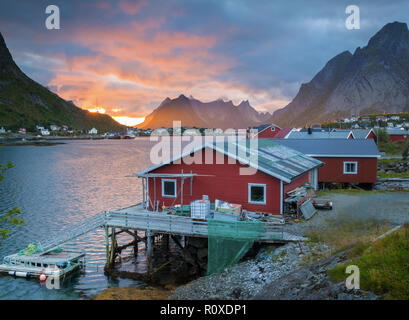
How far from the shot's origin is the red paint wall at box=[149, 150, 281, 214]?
22984mm

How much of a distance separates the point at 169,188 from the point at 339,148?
25131 mm

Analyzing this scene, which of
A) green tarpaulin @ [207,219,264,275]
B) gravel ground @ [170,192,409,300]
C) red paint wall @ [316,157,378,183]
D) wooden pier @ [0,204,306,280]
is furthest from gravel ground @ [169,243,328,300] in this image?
red paint wall @ [316,157,378,183]

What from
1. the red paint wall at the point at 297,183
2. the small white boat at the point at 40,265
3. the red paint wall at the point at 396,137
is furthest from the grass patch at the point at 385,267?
the red paint wall at the point at 396,137

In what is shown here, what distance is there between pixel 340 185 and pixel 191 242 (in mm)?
26365

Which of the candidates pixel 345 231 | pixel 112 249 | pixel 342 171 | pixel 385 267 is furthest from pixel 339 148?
pixel 385 267

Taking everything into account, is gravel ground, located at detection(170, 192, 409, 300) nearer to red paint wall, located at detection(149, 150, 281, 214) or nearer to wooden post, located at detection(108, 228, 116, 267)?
red paint wall, located at detection(149, 150, 281, 214)

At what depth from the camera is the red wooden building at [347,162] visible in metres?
39.9

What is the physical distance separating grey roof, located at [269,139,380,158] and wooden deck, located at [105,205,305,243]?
23.2m

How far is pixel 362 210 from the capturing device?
81.5ft

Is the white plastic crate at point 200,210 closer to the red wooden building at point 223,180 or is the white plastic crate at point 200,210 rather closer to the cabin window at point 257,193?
the red wooden building at point 223,180

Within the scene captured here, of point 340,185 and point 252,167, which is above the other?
point 252,167

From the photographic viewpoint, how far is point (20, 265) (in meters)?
22.9
